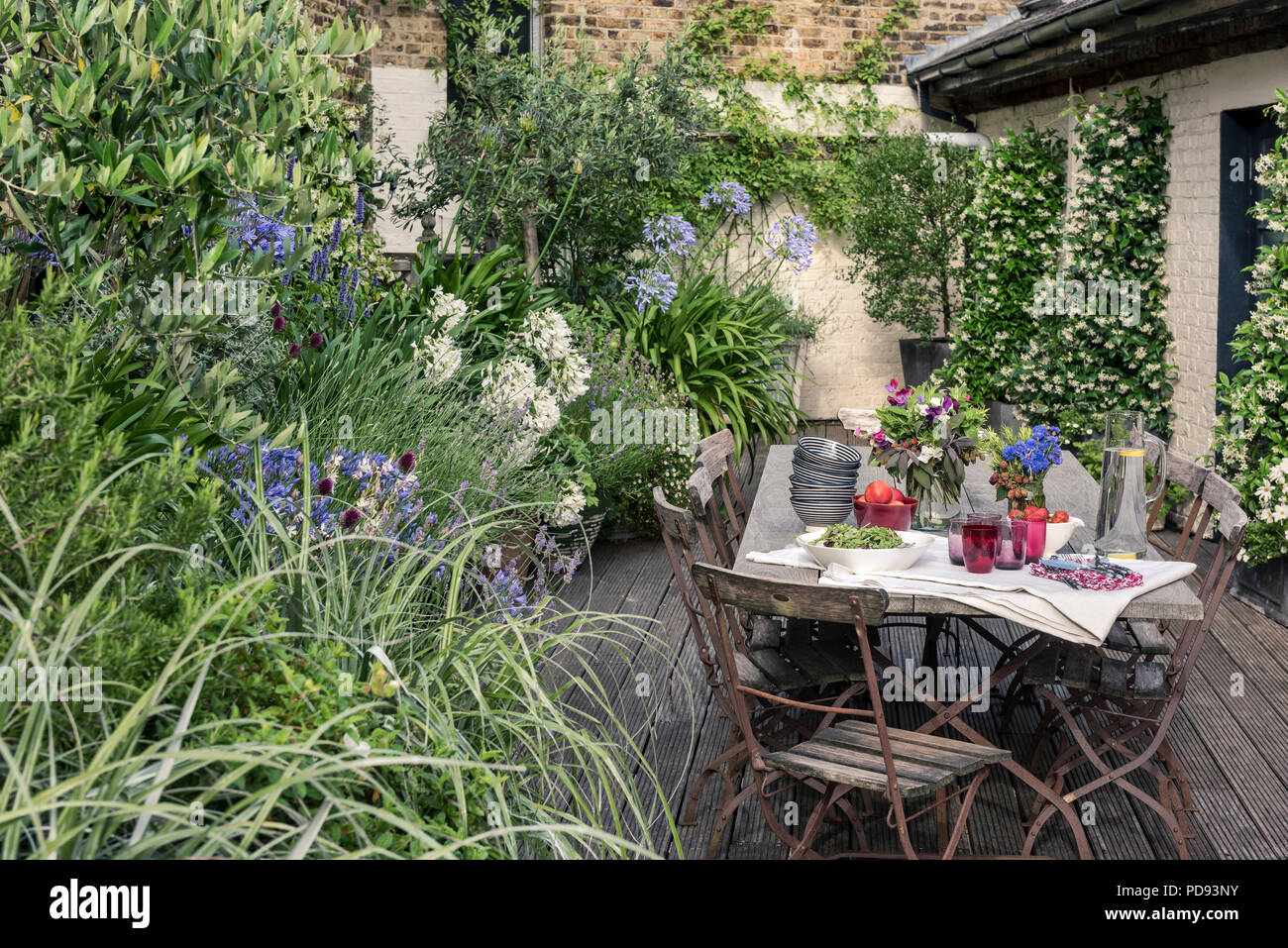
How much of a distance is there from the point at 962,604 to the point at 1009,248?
5.99m

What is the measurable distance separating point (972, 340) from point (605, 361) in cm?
355

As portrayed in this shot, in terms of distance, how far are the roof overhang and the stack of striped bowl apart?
324 cm

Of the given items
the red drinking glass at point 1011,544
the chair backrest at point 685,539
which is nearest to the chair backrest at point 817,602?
the chair backrest at point 685,539

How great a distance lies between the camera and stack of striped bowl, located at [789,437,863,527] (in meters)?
3.65

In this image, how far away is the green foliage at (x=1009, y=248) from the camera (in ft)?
26.7

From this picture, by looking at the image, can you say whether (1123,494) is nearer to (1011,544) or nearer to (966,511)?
(1011,544)

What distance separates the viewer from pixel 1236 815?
11.0 feet

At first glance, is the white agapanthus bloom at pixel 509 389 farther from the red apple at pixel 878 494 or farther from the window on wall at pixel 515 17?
the window on wall at pixel 515 17

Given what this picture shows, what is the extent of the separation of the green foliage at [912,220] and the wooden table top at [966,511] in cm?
500

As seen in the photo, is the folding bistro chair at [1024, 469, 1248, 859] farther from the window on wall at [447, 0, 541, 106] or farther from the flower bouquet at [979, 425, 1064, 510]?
the window on wall at [447, 0, 541, 106]

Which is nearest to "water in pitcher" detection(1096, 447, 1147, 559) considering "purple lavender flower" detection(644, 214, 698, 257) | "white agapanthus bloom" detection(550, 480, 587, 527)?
"white agapanthus bloom" detection(550, 480, 587, 527)
